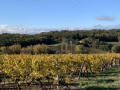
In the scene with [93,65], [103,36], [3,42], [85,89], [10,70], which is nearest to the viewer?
[85,89]

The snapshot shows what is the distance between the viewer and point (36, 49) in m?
36.9

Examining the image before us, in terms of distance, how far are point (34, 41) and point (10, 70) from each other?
46565 millimetres

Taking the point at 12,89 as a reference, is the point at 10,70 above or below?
above

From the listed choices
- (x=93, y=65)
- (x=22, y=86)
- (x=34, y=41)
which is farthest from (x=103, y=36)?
(x=22, y=86)

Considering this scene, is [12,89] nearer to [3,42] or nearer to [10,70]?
[10,70]

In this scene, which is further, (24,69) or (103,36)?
(103,36)

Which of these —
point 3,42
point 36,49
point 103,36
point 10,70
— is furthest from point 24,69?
point 103,36

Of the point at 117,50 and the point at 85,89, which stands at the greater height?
the point at 85,89

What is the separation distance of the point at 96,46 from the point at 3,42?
34.4 m

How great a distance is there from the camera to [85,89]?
Answer: 696 centimetres

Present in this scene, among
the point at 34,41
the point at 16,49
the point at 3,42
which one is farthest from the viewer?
the point at 34,41

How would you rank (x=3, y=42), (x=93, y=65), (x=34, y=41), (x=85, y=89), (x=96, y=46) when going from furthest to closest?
(x=96, y=46)
(x=34, y=41)
(x=3, y=42)
(x=93, y=65)
(x=85, y=89)

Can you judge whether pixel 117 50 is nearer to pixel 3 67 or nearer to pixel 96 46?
pixel 96 46

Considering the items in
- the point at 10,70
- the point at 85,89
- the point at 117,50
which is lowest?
the point at 117,50
